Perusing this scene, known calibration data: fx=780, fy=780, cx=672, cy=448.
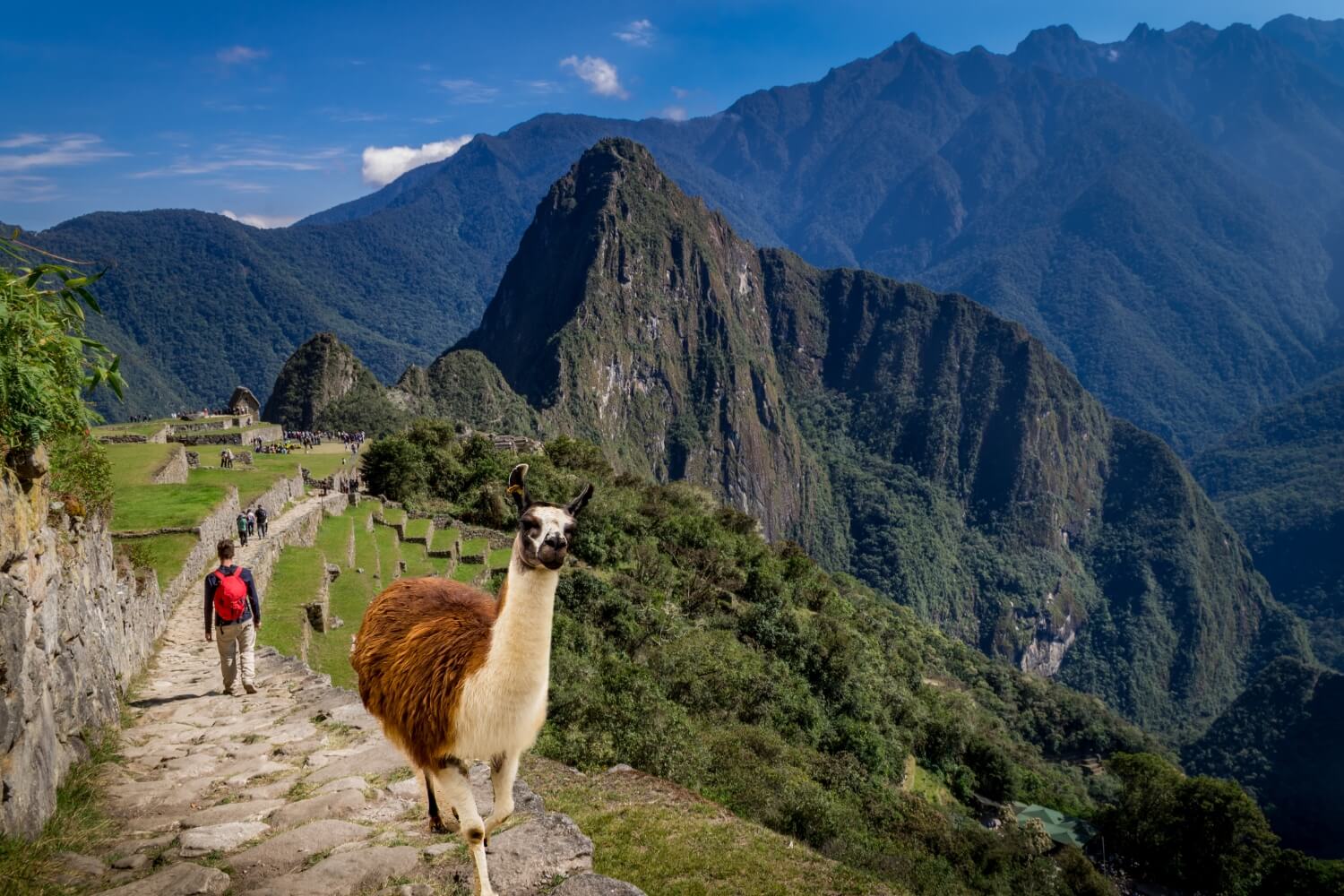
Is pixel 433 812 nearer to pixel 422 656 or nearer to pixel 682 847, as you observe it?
pixel 422 656

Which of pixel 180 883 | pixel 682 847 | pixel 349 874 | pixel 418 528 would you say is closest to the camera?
pixel 180 883

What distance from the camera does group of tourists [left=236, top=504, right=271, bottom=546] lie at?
1791cm

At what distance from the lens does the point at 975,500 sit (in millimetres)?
174875

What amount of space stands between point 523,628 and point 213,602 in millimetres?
6562

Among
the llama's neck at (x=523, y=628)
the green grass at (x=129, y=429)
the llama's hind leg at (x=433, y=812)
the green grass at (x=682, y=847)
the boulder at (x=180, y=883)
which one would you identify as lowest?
the green grass at (x=682, y=847)

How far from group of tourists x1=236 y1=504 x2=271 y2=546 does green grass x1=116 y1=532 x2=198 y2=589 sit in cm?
356

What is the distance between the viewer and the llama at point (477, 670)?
10.0 feet

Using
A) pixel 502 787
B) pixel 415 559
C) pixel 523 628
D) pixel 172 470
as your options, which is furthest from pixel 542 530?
pixel 172 470

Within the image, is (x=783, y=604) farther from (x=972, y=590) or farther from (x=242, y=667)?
(x=972, y=590)

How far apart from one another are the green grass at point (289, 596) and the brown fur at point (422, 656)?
869cm

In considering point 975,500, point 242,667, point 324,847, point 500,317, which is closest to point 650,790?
point 324,847

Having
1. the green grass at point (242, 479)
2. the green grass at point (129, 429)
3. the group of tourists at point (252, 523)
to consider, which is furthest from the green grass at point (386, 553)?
the green grass at point (129, 429)

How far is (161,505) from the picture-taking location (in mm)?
15930

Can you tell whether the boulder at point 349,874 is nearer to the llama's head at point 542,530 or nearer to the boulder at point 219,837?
the boulder at point 219,837
